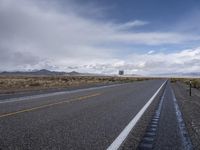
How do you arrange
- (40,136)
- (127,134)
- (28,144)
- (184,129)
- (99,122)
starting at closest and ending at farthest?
(28,144) → (40,136) → (127,134) → (184,129) → (99,122)

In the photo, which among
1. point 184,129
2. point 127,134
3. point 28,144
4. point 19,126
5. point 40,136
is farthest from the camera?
point 184,129

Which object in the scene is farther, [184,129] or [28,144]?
[184,129]

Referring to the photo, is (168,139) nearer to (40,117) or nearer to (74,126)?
(74,126)

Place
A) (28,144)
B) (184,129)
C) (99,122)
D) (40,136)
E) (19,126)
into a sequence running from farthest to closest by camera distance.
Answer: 1. (99,122)
2. (184,129)
3. (19,126)
4. (40,136)
5. (28,144)

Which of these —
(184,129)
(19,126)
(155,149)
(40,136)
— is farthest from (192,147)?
(19,126)

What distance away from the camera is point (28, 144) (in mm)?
6805

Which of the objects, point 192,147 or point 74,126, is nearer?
point 192,147

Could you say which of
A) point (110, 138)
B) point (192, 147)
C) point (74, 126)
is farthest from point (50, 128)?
point (192, 147)

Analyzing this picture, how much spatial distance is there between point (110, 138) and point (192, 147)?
182 centimetres

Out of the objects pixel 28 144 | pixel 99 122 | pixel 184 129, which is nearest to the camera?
pixel 28 144

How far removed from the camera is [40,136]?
7.66 m

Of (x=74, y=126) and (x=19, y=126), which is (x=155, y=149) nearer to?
(x=74, y=126)

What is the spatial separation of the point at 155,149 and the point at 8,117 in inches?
223

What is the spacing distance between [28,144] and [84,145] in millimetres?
1114
